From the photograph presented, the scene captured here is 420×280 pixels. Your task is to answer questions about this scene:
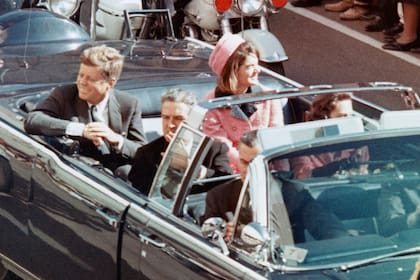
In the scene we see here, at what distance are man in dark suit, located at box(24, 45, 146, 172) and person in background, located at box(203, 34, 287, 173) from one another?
1.71 ft

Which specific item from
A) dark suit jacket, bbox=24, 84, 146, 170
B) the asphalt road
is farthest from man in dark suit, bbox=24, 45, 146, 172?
the asphalt road

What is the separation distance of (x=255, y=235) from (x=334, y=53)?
9.01m

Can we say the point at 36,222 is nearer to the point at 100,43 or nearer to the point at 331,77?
the point at 100,43

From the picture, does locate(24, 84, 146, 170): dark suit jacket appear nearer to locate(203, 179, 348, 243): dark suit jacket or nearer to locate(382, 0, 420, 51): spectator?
locate(203, 179, 348, 243): dark suit jacket

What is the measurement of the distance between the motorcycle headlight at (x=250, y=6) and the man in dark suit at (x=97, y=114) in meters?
4.43

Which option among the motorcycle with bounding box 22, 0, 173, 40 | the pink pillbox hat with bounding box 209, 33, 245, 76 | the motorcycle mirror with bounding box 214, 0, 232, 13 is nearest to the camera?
the pink pillbox hat with bounding box 209, 33, 245, 76

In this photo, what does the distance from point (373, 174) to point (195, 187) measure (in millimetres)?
997

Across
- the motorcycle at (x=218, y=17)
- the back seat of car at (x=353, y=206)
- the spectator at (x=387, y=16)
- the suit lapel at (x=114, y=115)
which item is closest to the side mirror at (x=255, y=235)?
the back seat of car at (x=353, y=206)

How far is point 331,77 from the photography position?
15.0 meters

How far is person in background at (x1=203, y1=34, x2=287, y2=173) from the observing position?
843 cm

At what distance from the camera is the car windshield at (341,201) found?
285 inches

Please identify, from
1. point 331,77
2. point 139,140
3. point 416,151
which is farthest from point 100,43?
point 331,77

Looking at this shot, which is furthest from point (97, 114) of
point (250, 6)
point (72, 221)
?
point (250, 6)

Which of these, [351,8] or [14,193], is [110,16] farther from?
[14,193]
